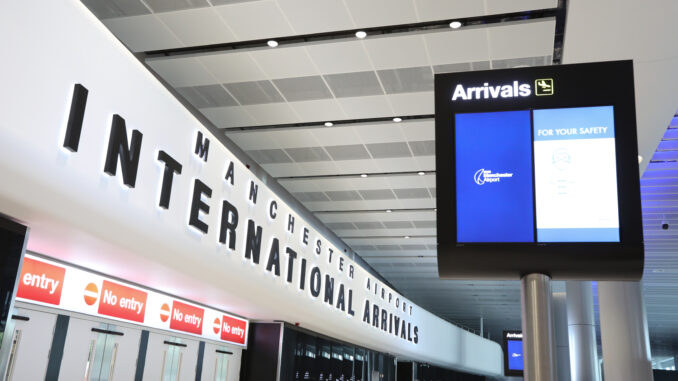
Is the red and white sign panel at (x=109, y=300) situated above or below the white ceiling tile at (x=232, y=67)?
below

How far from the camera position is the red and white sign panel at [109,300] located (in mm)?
5883

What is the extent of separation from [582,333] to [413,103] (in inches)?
352

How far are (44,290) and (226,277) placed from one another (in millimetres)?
1857

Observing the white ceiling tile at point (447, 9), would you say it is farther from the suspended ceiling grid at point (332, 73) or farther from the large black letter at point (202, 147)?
the large black letter at point (202, 147)

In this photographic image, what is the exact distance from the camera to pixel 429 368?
24016 mm

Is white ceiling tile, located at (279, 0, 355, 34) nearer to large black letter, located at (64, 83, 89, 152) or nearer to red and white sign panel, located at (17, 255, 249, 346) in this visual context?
large black letter, located at (64, 83, 89, 152)

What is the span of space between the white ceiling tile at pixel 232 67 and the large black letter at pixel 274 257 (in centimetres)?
227

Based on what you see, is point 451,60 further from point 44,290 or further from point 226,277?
point 44,290

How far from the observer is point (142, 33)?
7.45 metres

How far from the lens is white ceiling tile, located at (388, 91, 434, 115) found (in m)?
8.70

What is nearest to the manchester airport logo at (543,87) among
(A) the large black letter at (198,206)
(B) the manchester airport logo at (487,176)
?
(B) the manchester airport logo at (487,176)

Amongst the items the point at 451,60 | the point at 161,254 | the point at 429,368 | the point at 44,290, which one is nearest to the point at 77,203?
the point at 161,254

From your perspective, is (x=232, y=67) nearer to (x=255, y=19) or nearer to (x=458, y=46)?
(x=255, y=19)

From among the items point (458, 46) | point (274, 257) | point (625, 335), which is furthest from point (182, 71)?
point (625, 335)
